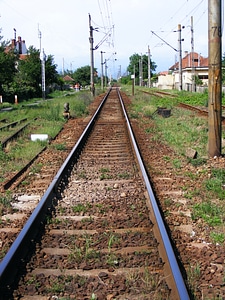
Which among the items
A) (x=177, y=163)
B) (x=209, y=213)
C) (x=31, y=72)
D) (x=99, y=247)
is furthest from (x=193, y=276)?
(x=31, y=72)

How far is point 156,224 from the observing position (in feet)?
15.9

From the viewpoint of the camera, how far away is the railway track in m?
3.59

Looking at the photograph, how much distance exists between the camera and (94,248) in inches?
175

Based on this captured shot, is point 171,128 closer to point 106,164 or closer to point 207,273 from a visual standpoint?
point 106,164

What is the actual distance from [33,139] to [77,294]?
9046 mm

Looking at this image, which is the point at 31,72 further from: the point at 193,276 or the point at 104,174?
the point at 193,276

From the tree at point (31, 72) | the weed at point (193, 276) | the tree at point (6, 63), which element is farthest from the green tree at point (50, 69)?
the weed at point (193, 276)

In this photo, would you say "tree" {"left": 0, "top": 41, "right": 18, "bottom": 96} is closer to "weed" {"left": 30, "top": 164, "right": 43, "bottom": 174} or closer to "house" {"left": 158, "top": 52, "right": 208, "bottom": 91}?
"weed" {"left": 30, "top": 164, "right": 43, "bottom": 174}

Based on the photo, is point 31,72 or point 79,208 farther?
point 31,72

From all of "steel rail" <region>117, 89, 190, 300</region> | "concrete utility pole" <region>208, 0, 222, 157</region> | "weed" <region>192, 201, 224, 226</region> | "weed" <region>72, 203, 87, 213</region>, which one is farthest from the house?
"steel rail" <region>117, 89, 190, 300</region>

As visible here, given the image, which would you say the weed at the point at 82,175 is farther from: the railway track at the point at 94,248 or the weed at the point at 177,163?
the weed at the point at 177,163

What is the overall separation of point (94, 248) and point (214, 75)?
17.7 ft

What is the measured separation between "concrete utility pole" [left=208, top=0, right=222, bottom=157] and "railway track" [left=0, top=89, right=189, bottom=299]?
7.31ft

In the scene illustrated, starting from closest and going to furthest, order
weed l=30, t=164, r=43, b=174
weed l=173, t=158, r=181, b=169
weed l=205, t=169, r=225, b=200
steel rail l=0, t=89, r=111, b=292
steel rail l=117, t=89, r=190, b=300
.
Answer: steel rail l=117, t=89, r=190, b=300, steel rail l=0, t=89, r=111, b=292, weed l=205, t=169, r=225, b=200, weed l=30, t=164, r=43, b=174, weed l=173, t=158, r=181, b=169
